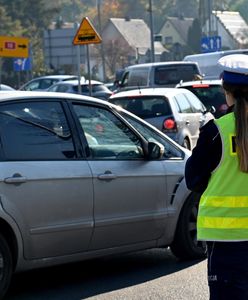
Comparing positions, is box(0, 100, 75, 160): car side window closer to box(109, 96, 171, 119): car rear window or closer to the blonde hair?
the blonde hair

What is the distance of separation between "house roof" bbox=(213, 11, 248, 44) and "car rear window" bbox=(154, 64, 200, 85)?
78.4m

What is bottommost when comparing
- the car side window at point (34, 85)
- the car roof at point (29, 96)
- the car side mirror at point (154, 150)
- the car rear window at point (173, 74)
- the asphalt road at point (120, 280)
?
the car side window at point (34, 85)

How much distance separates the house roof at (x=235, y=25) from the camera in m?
103

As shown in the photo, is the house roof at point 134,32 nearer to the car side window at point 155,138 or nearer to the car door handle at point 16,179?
the car side window at point 155,138

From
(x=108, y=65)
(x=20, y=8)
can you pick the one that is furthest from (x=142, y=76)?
(x=108, y=65)

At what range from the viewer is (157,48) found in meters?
111

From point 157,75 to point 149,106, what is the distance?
940 centimetres

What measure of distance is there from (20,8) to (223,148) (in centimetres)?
7328

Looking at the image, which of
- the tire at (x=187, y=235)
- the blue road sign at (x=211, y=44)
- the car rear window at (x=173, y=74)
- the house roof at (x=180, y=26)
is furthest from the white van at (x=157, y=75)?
the house roof at (x=180, y=26)

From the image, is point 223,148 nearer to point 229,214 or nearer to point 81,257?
point 229,214

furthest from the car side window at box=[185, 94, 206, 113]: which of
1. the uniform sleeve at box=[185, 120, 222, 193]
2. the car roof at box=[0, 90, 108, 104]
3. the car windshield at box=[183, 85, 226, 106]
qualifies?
the uniform sleeve at box=[185, 120, 222, 193]

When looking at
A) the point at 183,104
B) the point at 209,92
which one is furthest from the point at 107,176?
the point at 209,92

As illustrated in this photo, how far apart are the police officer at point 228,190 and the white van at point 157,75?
1972cm

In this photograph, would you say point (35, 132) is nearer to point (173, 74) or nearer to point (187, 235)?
point (187, 235)
